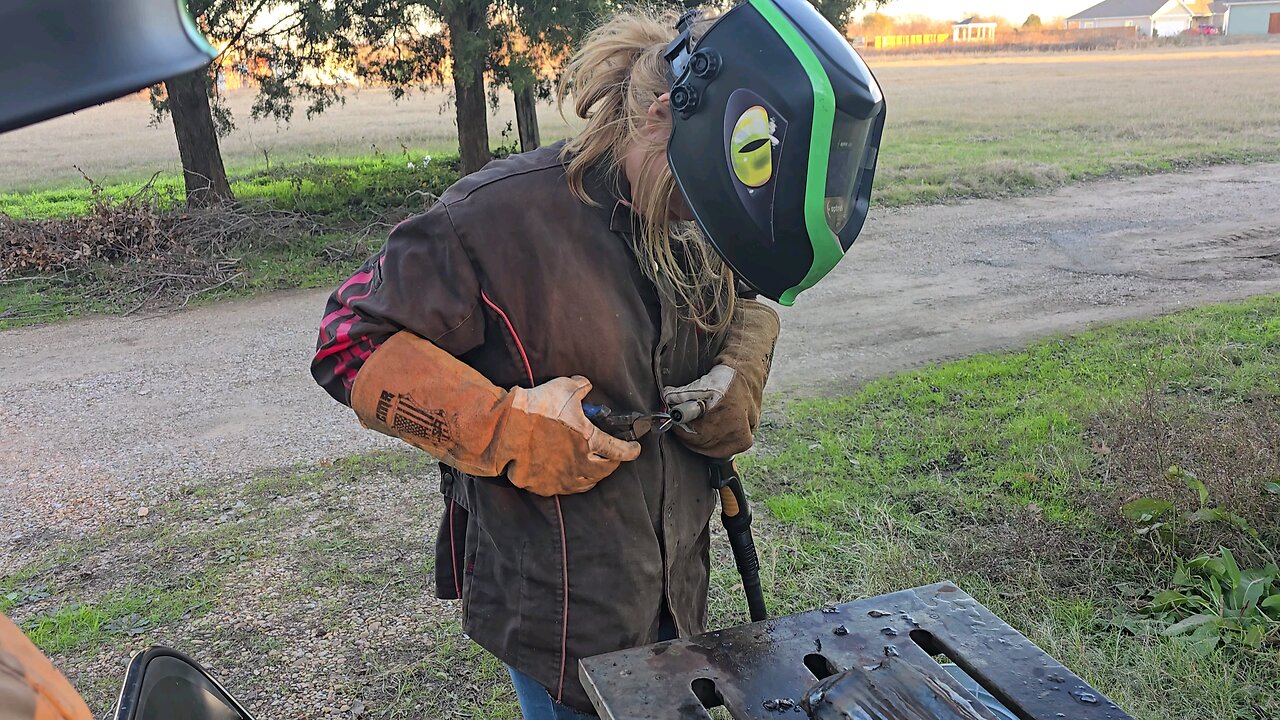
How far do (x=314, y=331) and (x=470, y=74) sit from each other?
11.9 feet

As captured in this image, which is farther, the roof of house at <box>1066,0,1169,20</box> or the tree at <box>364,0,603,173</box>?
the roof of house at <box>1066,0,1169,20</box>

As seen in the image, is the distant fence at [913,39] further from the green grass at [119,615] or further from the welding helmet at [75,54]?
the welding helmet at [75,54]

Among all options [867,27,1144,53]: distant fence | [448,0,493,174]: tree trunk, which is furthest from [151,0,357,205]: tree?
[867,27,1144,53]: distant fence

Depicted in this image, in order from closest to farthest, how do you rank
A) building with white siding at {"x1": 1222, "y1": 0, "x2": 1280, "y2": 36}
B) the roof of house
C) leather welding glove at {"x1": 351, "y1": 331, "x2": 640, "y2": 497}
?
leather welding glove at {"x1": 351, "y1": 331, "x2": 640, "y2": 497} → building with white siding at {"x1": 1222, "y1": 0, "x2": 1280, "y2": 36} → the roof of house

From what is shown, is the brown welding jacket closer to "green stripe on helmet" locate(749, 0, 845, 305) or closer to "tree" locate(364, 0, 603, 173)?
"green stripe on helmet" locate(749, 0, 845, 305)

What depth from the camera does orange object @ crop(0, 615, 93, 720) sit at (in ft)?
2.11

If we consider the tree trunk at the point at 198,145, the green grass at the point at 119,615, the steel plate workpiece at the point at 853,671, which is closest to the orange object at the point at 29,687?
the steel plate workpiece at the point at 853,671

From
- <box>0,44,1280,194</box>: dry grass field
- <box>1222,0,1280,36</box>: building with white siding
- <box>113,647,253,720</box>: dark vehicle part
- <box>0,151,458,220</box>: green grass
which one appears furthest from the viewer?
<box>1222,0,1280,36</box>: building with white siding

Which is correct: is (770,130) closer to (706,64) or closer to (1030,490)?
(706,64)

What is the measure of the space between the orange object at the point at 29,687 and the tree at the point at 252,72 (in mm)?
9156

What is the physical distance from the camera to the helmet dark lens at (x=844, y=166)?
163cm

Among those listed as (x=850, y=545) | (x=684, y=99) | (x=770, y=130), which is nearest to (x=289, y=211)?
(x=850, y=545)

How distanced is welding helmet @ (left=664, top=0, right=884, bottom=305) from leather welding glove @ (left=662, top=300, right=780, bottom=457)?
0.33 m

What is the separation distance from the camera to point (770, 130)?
161 cm
